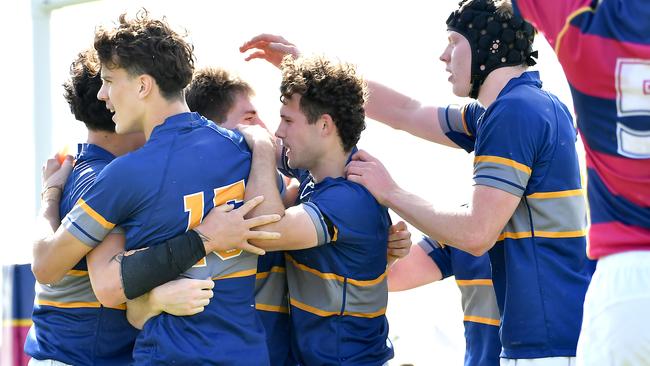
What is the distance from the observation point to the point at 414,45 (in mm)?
5293

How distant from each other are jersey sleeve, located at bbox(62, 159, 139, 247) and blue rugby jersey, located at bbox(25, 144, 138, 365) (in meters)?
0.35

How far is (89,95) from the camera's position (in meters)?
3.98

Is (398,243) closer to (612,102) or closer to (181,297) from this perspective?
(181,297)

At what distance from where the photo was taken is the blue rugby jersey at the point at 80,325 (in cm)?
379

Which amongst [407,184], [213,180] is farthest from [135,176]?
[407,184]

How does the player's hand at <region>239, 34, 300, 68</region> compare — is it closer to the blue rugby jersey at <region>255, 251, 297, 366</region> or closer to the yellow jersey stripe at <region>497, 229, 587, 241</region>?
the blue rugby jersey at <region>255, 251, 297, 366</region>

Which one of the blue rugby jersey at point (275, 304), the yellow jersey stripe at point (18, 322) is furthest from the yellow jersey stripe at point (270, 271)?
the yellow jersey stripe at point (18, 322)

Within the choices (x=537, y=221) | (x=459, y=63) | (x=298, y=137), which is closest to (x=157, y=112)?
(x=298, y=137)

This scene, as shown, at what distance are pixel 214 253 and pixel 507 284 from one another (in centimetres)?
112

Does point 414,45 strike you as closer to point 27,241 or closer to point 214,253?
point 214,253

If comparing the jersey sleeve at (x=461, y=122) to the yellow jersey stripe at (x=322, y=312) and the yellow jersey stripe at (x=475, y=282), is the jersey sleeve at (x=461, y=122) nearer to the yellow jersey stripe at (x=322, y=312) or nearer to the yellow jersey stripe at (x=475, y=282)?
the yellow jersey stripe at (x=475, y=282)

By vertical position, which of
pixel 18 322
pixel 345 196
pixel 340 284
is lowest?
pixel 18 322

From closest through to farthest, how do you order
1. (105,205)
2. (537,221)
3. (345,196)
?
(105,205)
(537,221)
(345,196)

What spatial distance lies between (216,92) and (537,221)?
4.86ft
